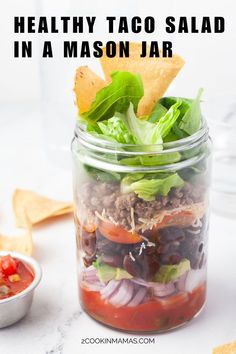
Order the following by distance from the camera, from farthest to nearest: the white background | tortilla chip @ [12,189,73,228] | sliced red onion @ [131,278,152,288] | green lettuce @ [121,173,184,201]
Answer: the white background, tortilla chip @ [12,189,73,228], sliced red onion @ [131,278,152,288], green lettuce @ [121,173,184,201]

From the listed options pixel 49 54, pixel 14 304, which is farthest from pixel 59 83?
pixel 14 304

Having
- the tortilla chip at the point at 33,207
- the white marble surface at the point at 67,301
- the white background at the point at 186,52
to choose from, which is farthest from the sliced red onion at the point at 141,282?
Answer: the white background at the point at 186,52

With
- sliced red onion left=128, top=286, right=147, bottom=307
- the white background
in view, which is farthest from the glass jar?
the white background

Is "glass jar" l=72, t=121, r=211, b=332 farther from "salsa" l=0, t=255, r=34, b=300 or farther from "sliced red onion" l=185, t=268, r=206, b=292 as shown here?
"salsa" l=0, t=255, r=34, b=300

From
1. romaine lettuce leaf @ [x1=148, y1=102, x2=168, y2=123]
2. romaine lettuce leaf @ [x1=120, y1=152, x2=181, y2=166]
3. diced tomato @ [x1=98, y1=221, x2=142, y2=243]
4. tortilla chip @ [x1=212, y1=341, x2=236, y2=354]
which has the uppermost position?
romaine lettuce leaf @ [x1=148, y1=102, x2=168, y2=123]

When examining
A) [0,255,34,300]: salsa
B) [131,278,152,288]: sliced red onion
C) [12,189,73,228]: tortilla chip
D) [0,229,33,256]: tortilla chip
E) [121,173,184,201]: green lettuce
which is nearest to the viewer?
[121,173,184,201]: green lettuce

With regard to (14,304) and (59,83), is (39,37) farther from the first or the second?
(14,304)

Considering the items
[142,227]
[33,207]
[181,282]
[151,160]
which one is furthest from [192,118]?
[33,207]

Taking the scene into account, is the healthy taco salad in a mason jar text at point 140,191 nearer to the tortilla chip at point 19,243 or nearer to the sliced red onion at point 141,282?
the sliced red onion at point 141,282
